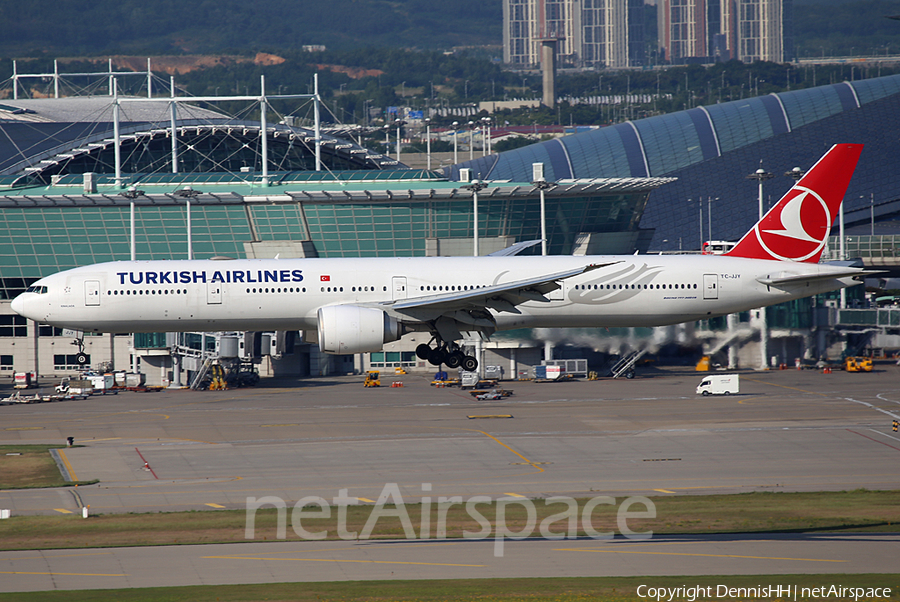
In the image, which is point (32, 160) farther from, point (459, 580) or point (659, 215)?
point (459, 580)

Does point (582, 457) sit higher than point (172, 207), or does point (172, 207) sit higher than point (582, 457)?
point (172, 207)

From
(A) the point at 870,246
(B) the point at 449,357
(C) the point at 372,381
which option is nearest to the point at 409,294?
(B) the point at 449,357

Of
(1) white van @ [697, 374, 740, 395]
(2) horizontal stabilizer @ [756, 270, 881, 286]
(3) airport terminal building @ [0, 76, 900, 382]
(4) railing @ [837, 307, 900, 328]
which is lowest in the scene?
(1) white van @ [697, 374, 740, 395]

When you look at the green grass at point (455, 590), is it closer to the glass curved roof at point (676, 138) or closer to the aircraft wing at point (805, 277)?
the aircraft wing at point (805, 277)

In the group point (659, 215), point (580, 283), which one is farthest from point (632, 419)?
point (659, 215)

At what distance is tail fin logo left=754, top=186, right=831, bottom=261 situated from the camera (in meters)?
50.0

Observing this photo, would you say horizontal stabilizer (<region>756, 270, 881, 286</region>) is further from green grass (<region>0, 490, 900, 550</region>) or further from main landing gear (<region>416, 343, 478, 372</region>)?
main landing gear (<region>416, 343, 478, 372</region>)

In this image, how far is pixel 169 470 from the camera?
43125 mm

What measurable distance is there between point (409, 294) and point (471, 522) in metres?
15.1

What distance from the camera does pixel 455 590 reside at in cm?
2734

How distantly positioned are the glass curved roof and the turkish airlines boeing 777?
79223 millimetres

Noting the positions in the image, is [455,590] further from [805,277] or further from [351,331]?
[805,277]

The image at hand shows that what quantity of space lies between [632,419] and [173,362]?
40986mm

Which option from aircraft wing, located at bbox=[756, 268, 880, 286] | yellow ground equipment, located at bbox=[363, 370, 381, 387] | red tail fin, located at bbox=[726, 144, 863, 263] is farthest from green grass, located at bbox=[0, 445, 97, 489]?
red tail fin, located at bbox=[726, 144, 863, 263]
